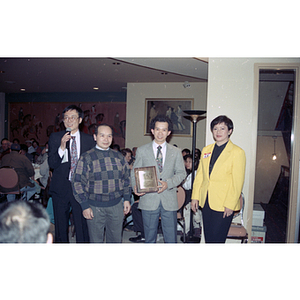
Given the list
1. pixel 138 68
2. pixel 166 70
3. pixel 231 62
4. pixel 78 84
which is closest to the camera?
pixel 231 62

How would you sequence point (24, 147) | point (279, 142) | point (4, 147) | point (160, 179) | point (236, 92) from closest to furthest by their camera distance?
point (160, 179) → point (236, 92) → point (279, 142) → point (4, 147) → point (24, 147)

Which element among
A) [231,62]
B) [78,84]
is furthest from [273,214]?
[78,84]

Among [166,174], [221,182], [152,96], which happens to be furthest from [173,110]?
[221,182]

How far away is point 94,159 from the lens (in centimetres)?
219

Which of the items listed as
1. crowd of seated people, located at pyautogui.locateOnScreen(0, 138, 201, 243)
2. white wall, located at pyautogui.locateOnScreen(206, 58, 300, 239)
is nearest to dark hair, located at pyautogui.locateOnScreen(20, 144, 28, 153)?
crowd of seated people, located at pyautogui.locateOnScreen(0, 138, 201, 243)

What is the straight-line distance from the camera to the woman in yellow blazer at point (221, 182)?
2.22m

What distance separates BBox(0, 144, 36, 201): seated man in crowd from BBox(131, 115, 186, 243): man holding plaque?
206 centimetres

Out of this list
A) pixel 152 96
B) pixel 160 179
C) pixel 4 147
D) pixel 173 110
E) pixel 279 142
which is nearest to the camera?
pixel 160 179

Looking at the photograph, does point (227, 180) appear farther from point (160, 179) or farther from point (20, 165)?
point (20, 165)

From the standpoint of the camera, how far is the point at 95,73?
470 centimetres

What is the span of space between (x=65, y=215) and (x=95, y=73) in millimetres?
3160

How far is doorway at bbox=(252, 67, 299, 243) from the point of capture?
8.49 ft
